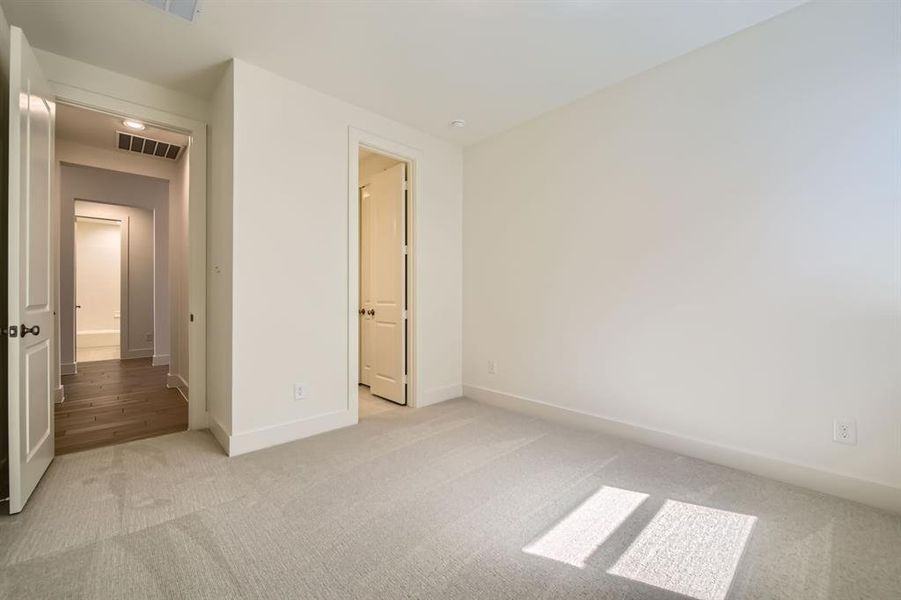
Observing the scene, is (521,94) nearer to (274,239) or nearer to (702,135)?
(702,135)

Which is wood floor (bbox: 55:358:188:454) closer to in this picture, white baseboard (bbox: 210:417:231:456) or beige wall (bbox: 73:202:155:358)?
white baseboard (bbox: 210:417:231:456)

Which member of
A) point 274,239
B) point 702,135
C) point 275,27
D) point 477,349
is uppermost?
point 275,27

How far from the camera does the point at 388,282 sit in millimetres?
4156

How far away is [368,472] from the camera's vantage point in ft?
7.80

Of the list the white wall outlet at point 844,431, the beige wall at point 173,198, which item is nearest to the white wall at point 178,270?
the beige wall at point 173,198

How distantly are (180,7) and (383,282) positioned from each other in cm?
267

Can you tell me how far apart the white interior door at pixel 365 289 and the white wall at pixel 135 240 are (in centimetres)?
378

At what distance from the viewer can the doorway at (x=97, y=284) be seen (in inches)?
320

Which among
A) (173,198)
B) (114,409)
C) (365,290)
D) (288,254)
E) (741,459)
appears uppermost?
(173,198)

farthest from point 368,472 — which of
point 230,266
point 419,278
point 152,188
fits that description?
point 152,188

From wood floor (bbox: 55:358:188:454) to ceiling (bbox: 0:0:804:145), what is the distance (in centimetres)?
283

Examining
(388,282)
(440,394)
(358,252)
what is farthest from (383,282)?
(440,394)

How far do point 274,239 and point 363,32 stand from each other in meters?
1.55

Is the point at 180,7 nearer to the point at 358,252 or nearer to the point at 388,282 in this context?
the point at 358,252
